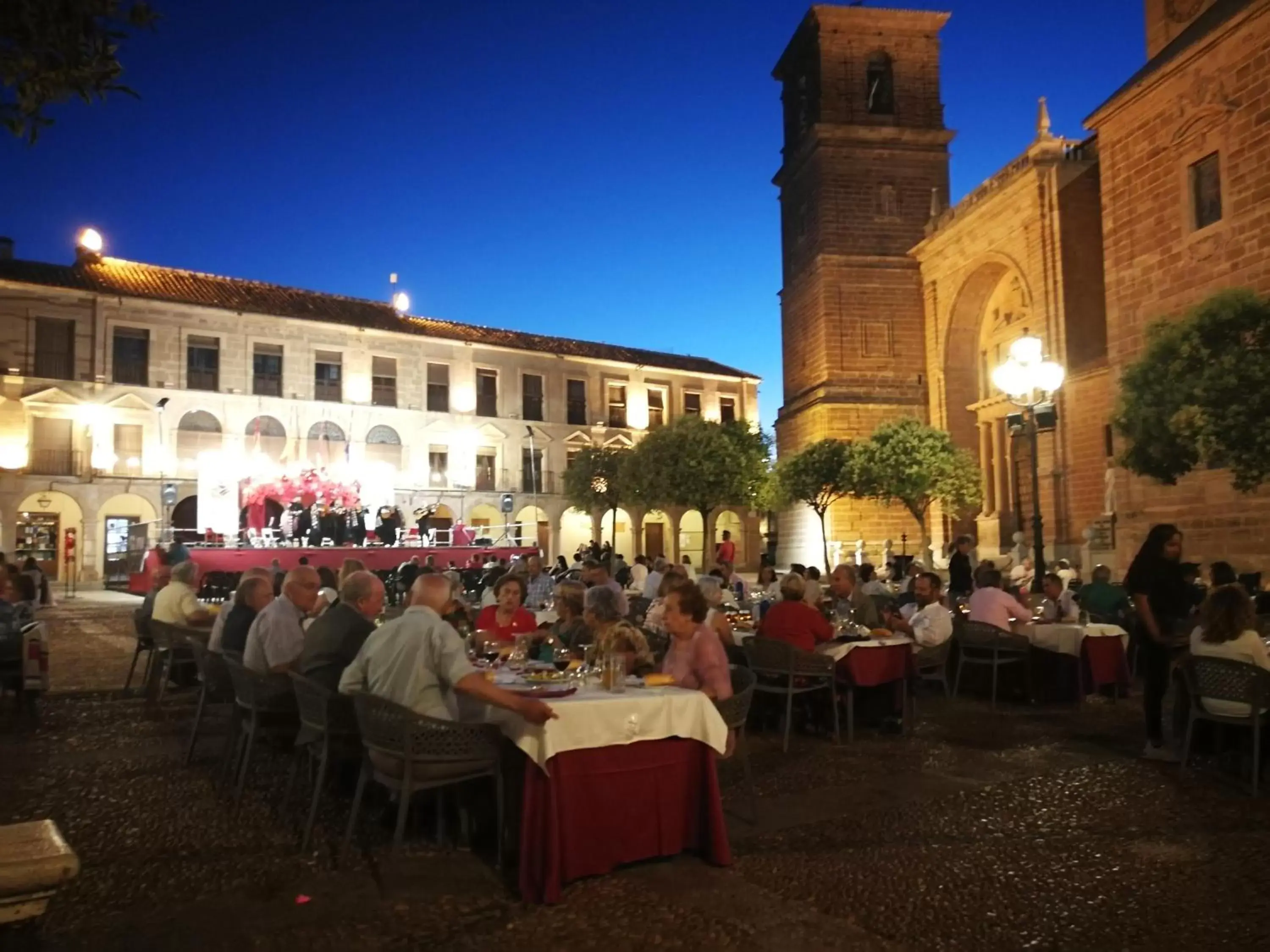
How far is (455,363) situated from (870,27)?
63.9 ft

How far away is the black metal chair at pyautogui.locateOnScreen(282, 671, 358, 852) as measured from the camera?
4.64 m

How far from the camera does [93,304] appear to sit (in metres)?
31.4

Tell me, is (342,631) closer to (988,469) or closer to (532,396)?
(988,469)

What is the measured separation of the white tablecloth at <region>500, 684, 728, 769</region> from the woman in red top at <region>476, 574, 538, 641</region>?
2.67m

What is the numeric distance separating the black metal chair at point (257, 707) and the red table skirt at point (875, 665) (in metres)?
3.81

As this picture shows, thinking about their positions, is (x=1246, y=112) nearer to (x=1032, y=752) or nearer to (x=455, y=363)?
(x=1032, y=752)

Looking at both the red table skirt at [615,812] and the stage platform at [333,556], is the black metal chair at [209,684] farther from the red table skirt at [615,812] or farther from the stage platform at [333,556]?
the stage platform at [333,556]

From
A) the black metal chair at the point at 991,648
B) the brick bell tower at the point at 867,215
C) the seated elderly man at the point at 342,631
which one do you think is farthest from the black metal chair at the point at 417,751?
the brick bell tower at the point at 867,215

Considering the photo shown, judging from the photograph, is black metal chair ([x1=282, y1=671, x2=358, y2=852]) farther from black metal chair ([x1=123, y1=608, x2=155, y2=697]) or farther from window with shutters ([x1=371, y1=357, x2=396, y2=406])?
window with shutters ([x1=371, y1=357, x2=396, y2=406])

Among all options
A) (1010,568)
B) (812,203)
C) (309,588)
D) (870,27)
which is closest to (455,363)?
(812,203)

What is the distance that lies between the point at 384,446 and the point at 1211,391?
29812mm

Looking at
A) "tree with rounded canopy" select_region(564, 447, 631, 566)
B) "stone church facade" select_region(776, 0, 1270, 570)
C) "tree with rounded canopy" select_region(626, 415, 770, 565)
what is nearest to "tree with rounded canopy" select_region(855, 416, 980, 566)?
"stone church facade" select_region(776, 0, 1270, 570)

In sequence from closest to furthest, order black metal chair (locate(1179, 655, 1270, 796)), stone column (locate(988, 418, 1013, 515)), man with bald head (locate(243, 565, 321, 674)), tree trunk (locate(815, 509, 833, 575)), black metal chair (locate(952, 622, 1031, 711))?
black metal chair (locate(1179, 655, 1270, 796)) < man with bald head (locate(243, 565, 321, 674)) < black metal chair (locate(952, 622, 1031, 711)) < stone column (locate(988, 418, 1013, 515)) < tree trunk (locate(815, 509, 833, 575))

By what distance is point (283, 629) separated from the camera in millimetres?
6027
